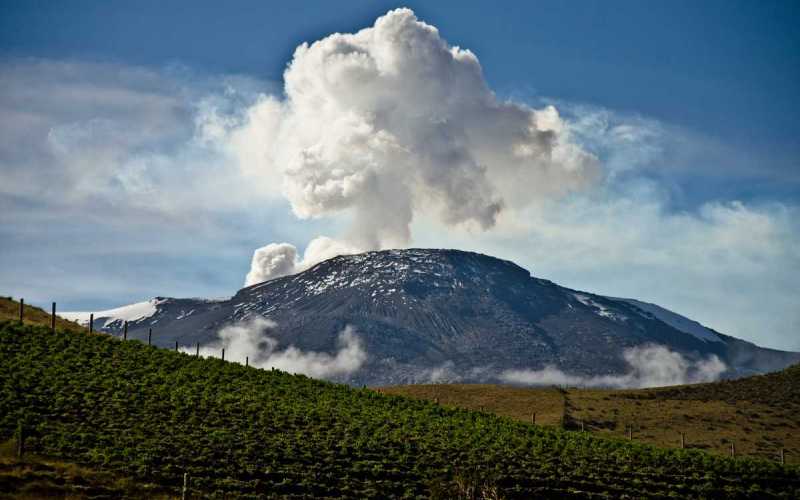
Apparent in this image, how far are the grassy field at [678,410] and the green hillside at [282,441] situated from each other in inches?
634

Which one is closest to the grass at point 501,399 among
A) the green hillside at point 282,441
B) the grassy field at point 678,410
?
the grassy field at point 678,410

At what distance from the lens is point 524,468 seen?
6012 cm

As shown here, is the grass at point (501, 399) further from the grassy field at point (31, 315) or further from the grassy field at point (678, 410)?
the grassy field at point (31, 315)

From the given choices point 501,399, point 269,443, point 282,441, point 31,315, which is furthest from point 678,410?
point 31,315

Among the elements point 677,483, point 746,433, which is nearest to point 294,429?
point 677,483

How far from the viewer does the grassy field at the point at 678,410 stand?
91.2 m

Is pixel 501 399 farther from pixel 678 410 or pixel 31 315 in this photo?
pixel 31 315

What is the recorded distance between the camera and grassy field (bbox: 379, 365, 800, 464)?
91250 millimetres

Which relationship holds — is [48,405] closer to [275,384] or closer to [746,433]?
[275,384]

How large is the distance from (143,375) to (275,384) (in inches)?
492

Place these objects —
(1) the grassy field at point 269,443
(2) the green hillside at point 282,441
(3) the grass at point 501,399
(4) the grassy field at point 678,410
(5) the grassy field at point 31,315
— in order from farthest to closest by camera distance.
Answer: (3) the grass at point 501,399 → (4) the grassy field at point 678,410 → (5) the grassy field at point 31,315 → (2) the green hillside at point 282,441 → (1) the grassy field at point 269,443

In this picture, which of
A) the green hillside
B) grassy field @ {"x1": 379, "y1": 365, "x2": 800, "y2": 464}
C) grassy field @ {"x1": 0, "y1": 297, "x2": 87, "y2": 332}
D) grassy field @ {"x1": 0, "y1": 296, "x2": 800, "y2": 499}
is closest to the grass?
grassy field @ {"x1": 379, "y1": 365, "x2": 800, "y2": 464}

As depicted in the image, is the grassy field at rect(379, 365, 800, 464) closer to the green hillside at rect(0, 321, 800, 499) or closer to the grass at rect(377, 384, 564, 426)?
the grass at rect(377, 384, 564, 426)

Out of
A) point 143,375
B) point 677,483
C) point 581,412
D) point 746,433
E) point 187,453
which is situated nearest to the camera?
point 187,453
